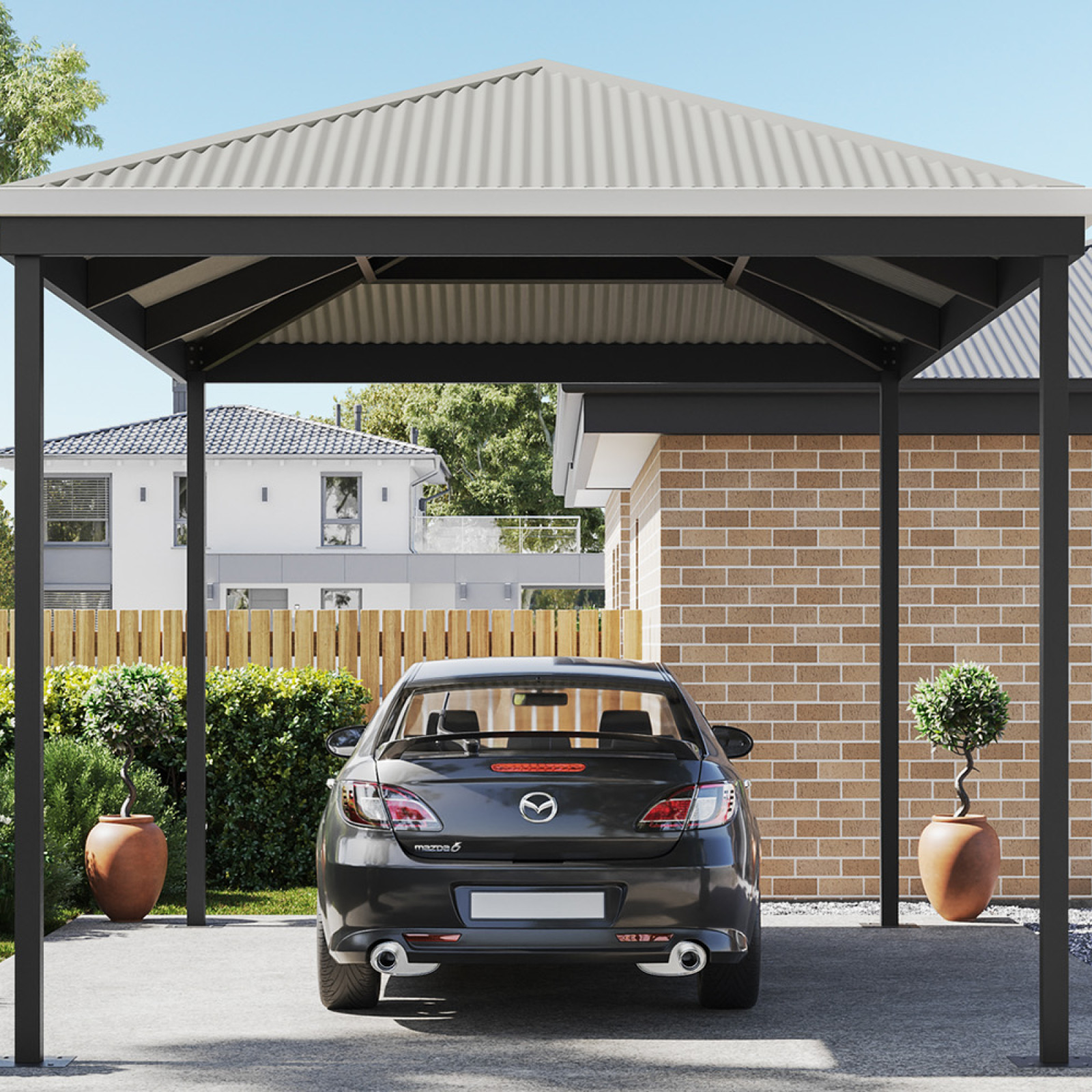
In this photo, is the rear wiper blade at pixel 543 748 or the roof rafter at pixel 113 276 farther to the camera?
the roof rafter at pixel 113 276

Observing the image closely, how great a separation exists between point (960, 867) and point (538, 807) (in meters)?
4.25

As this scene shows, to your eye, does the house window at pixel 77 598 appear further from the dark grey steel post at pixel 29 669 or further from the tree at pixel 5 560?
the dark grey steel post at pixel 29 669

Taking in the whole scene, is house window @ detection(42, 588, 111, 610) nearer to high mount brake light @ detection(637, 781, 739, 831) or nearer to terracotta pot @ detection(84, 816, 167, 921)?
terracotta pot @ detection(84, 816, 167, 921)

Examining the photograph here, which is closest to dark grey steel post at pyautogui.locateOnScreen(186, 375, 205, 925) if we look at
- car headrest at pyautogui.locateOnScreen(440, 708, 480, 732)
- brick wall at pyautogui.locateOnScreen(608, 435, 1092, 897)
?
car headrest at pyautogui.locateOnScreen(440, 708, 480, 732)

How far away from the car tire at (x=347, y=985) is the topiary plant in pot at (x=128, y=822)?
9.22ft

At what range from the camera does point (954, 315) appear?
778cm

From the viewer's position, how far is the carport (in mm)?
6043

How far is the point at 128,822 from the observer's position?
9.52 metres

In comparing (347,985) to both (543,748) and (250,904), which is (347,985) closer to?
(543,748)

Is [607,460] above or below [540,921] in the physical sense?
above

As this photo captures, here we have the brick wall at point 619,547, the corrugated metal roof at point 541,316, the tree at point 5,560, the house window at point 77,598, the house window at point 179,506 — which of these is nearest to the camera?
the corrugated metal roof at point 541,316

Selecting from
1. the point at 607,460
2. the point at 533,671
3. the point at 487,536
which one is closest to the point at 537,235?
the point at 533,671

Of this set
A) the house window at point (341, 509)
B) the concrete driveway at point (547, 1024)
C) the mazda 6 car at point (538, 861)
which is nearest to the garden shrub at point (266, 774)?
the concrete driveway at point (547, 1024)

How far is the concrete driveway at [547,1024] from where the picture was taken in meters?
5.84
